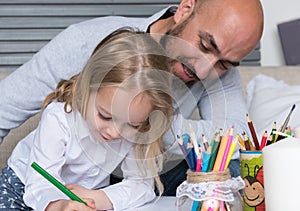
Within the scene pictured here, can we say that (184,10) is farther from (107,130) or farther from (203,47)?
(107,130)

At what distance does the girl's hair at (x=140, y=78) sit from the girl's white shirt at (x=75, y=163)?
0.04m

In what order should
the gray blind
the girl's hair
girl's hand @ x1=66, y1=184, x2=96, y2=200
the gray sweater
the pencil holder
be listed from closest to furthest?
the pencil holder < the girl's hair < girl's hand @ x1=66, y1=184, x2=96, y2=200 < the gray sweater < the gray blind

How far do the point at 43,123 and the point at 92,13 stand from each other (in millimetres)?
1113

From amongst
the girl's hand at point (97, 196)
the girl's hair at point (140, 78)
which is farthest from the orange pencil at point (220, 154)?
the girl's hand at point (97, 196)

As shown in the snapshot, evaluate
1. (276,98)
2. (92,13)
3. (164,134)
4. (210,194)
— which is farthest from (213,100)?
(92,13)

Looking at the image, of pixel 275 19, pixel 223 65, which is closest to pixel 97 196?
pixel 223 65

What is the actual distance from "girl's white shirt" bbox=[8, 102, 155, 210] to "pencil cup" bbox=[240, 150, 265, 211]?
24cm

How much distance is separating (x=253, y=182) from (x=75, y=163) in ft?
1.49

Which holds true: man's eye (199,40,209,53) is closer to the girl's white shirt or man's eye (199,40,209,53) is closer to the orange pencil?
the girl's white shirt

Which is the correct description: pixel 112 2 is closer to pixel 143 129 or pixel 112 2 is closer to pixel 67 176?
pixel 67 176


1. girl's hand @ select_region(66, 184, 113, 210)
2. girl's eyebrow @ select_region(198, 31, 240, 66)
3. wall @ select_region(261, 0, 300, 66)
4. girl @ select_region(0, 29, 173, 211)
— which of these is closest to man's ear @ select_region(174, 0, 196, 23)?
girl's eyebrow @ select_region(198, 31, 240, 66)

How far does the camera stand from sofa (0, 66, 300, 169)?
174 centimetres

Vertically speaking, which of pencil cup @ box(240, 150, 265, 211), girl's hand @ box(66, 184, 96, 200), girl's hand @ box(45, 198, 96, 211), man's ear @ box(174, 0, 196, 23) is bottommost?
girl's hand @ box(66, 184, 96, 200)

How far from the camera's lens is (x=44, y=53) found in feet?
4.67
